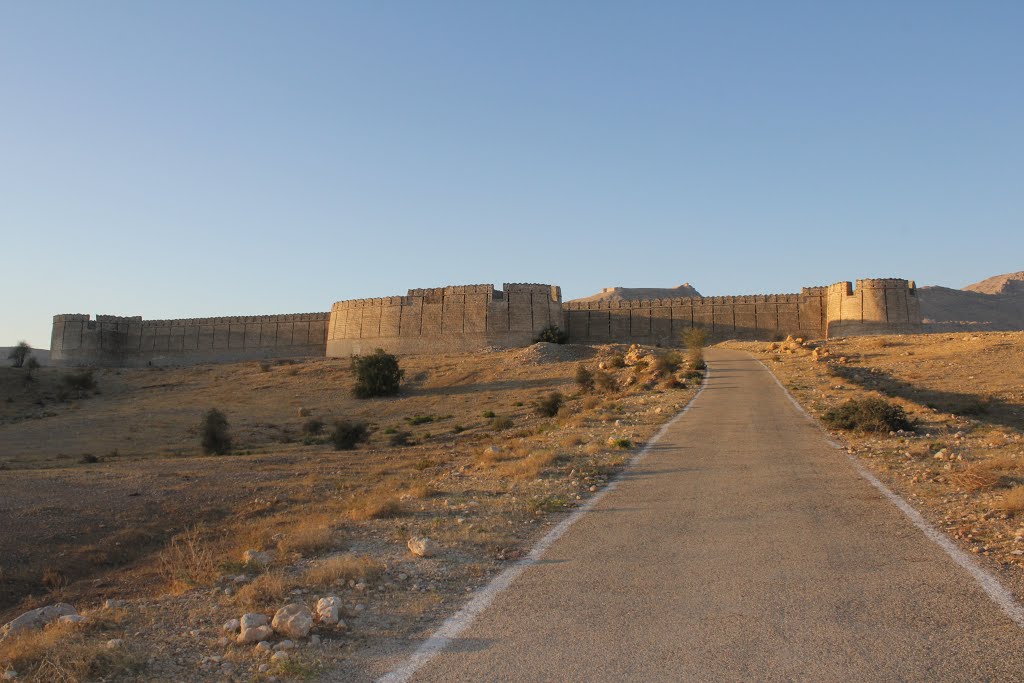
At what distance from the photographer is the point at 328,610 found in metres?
5.09

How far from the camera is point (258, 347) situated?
59562mm

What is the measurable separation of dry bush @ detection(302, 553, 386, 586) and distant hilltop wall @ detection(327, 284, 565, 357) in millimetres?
43980

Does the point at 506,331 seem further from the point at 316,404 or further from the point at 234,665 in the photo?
the point at 234,665

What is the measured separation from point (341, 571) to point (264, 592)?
640mm

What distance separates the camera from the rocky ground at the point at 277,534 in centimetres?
476

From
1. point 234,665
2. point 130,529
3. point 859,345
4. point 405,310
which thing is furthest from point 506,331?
point 234,665

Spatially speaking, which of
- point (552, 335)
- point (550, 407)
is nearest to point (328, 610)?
point (550, 407)

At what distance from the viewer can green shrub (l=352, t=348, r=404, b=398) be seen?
4088 centimetres

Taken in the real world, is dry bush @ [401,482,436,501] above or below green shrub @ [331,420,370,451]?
above

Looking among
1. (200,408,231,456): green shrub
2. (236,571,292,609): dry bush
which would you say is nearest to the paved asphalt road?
(236,571,292,609): dry bush

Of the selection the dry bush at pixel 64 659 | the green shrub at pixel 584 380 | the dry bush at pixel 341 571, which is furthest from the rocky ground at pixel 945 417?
the green shrub at pixel 584 380

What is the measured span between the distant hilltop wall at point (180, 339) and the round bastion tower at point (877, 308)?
1392 inches

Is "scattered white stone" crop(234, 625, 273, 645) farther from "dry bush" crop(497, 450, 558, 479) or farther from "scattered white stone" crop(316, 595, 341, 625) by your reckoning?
"dry bush" crop(497, 450, 558, 479)

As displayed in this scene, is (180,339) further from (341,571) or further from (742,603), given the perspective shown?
(742,603)
